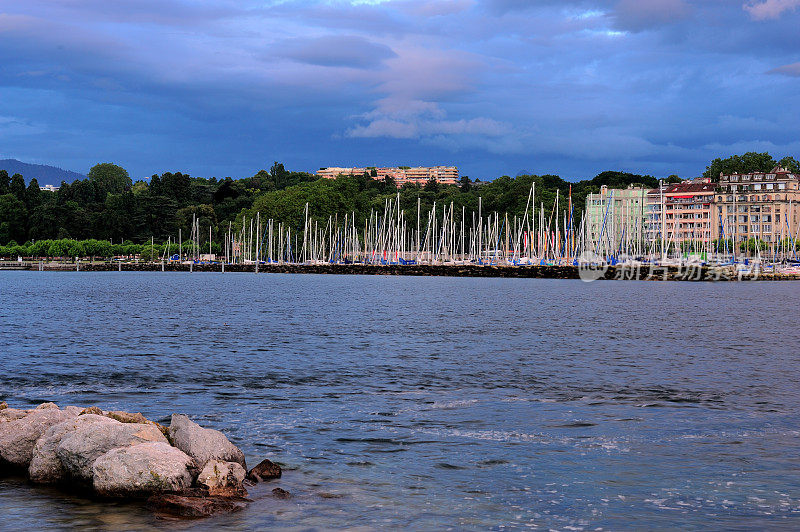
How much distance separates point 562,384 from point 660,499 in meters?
13.9

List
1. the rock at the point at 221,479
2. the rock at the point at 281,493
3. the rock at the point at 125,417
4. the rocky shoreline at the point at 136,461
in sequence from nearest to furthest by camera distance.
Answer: the rocky shoreline at the point at 136,461
the rock at the point at 221,479
the rock at the point at 281,493
the rock at the point at 125,417

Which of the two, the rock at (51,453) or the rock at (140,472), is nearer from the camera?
the rock at (140,472)

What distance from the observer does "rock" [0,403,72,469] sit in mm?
17281

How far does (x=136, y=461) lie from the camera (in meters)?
15.0

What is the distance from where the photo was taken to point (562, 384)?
28969 millimetres

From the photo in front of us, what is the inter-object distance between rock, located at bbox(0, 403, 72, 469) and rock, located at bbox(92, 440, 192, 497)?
9.76 feet

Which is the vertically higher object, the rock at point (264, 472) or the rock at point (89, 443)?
the rock at point (89, 443)

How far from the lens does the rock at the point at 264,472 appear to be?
16188 millimetres

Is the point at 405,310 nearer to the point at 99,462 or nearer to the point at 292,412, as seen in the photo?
the point at 292,412

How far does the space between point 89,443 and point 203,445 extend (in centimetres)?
214

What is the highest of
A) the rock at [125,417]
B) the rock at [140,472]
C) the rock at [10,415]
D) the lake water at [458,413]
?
the rock at [125,417]

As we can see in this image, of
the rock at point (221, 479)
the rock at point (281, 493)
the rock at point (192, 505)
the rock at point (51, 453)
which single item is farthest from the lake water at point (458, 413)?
the rock at point (221, 479)

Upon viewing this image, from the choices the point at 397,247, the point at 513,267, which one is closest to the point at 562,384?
the point at 513,267

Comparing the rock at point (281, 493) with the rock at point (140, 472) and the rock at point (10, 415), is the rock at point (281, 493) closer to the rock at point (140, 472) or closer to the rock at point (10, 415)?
the rock at point (140, 472)
